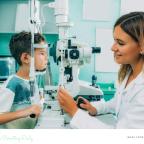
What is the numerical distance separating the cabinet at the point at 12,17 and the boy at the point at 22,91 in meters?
0.20

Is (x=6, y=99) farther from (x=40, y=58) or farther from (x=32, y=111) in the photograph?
(x=40, y=58)

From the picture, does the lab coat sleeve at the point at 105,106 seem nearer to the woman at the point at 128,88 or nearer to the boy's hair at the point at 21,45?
the woman at the point at 128,88

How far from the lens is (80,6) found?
128 centimetres

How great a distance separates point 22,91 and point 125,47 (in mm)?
434

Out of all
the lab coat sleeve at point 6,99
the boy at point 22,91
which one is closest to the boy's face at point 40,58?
the boy at point 22,91

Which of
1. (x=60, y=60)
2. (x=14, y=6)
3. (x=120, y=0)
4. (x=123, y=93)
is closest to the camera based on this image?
(x=123, y=93)

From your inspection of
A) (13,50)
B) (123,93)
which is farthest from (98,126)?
(13,50)

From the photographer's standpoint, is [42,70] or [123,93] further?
[42,70]

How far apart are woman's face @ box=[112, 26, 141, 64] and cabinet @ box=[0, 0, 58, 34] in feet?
1.45

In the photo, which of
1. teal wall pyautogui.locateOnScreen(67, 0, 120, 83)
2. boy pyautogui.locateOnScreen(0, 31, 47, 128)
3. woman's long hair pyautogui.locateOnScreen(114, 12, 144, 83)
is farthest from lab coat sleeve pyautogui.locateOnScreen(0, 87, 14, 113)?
woman's long hair pyautogui.locateOnScreen(114, 12, 144, 83)

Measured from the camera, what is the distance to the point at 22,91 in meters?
1.09

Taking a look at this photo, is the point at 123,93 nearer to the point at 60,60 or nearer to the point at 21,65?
the point at 60,60

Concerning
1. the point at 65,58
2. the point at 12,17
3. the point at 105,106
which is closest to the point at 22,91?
the point at 65,58
